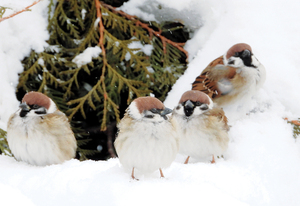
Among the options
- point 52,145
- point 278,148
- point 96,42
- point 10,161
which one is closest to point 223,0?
point 96,42

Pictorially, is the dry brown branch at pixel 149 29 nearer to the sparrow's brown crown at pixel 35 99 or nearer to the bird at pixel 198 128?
the bird at pixel 198 128

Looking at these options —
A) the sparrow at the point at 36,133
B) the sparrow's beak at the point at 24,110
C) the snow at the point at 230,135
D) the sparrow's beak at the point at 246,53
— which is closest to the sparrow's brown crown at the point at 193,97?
the snow at the point at 230,135

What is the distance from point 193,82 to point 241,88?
506 millimetres

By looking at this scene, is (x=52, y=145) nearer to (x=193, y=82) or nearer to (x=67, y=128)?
(x=67, y=128)

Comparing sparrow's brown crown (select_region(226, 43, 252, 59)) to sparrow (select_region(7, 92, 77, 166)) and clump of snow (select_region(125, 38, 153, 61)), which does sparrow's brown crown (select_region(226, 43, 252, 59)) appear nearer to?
clump of snow (select_region(125, 38, 153, 61))

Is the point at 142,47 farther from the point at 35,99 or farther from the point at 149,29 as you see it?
the point at 35,99

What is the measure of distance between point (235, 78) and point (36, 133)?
1.89 meters

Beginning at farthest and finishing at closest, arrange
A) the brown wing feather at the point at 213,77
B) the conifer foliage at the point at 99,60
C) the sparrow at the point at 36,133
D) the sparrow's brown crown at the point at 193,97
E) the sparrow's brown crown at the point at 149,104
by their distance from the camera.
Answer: the conifer foliage at the point at 99,60
the brown wing feather at the point at 213,77
the sparrow's brown crown at the point at 193,97
the sparrow at the point at 36,133
the sparrow's brown crown at the point at 149,104

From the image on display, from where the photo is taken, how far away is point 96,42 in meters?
3.58

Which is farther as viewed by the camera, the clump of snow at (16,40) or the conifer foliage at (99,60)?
the conifer foliage at (99,60)

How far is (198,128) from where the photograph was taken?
2.67 m

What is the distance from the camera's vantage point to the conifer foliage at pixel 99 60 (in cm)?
345

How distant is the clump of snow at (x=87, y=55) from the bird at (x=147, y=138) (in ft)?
5.19

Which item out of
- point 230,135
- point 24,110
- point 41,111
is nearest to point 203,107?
point 230,135
